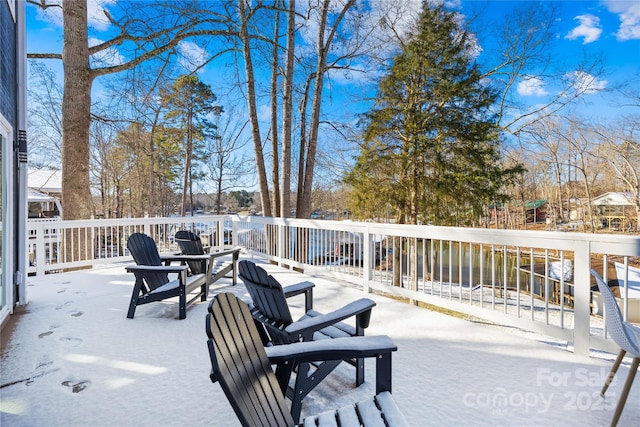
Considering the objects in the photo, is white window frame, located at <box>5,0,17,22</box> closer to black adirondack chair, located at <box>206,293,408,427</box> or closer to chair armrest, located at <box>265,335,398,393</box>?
black adirondack chair, located at <box>206,293,408,427</box>

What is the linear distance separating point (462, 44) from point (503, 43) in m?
3.24

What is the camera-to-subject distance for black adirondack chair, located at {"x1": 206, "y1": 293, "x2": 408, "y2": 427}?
1135mm

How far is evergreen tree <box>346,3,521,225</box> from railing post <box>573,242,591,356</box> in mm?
8968

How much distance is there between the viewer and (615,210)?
20.8 metres

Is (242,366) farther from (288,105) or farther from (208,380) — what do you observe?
(288,105)

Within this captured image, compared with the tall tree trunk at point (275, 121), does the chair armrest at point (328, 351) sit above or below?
below

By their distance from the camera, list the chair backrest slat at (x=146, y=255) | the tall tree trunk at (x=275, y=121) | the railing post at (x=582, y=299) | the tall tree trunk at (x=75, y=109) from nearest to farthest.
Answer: the railing post at (x=582, y=299)
the chair backrest slat at (x=146, y=255)
the tall tree trunk at (x=75, y=109)
the tall tree trunk at (x=275, y=121)

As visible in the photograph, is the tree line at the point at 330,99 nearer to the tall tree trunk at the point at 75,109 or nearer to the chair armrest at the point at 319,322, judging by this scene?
the tall tree trunk at the point at 75,109

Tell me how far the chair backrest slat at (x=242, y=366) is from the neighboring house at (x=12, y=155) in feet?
11.4

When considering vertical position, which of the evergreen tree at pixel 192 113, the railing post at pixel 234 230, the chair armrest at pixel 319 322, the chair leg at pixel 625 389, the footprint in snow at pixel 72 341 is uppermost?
the evergreen tree at pixel 192 113

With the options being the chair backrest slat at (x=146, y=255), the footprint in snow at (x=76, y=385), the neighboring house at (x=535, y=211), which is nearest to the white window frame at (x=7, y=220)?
the chair backrest slat at (x=146, y=255)

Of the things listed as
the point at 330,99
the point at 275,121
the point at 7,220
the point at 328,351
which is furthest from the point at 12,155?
the point at 330,99

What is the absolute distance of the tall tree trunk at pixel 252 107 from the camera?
778 centimetres

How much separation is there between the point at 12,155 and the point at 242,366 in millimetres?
4168
